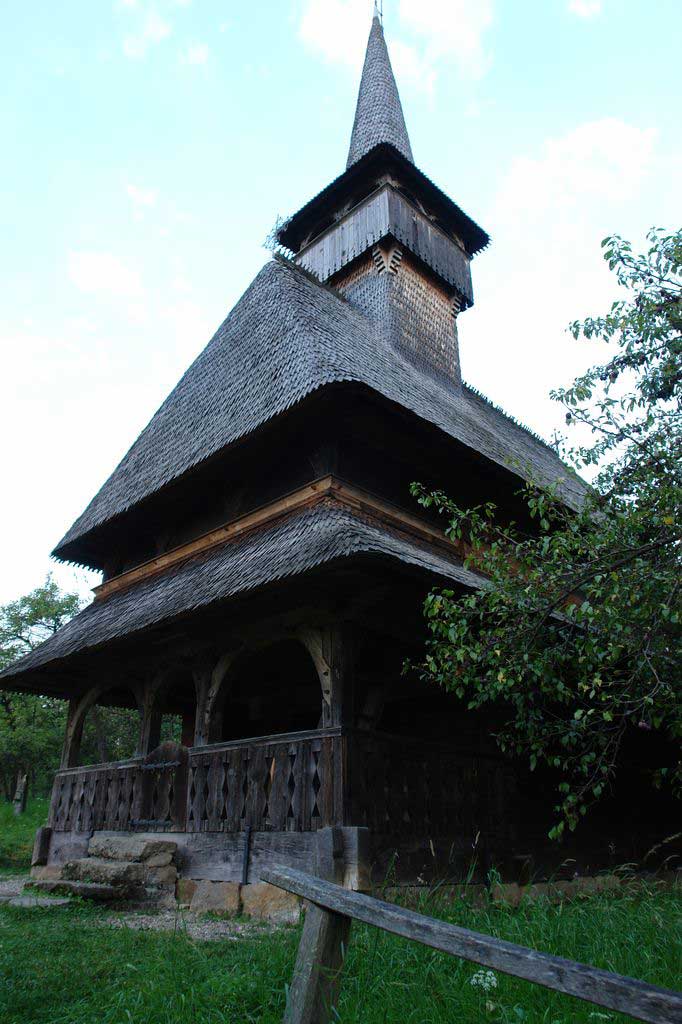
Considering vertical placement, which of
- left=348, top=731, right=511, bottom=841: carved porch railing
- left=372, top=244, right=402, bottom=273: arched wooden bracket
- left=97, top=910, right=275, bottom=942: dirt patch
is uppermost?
left=372, top=244, right=402, bottom=273: arched wooden bracket

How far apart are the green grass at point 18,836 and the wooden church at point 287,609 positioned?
3505mm

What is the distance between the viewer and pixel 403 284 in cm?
1373

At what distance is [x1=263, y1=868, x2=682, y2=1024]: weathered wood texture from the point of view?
1.61 meters

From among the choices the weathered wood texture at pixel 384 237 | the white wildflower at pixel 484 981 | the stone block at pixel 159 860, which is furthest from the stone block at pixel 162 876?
the weathered wood texture at pixel 384 237

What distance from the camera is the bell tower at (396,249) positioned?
1352cm

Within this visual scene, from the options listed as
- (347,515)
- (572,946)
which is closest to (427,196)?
(347,515)

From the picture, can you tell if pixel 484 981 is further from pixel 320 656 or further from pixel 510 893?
pixel 510 893

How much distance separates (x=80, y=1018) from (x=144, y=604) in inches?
212

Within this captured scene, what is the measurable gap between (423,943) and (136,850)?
5980mm

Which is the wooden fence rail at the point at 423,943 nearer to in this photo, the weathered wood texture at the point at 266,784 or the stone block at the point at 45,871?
the weathered wood texture at the point at 266,784

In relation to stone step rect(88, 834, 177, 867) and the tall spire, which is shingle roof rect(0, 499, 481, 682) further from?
the tall spire

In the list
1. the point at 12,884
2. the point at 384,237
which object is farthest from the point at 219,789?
the point at 384,237

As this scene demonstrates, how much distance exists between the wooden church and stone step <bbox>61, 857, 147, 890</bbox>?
438mm

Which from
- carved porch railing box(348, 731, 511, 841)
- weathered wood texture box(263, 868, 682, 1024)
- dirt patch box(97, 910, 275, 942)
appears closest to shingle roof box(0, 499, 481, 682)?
carved porch railing box(348, 731, 511, 841)
